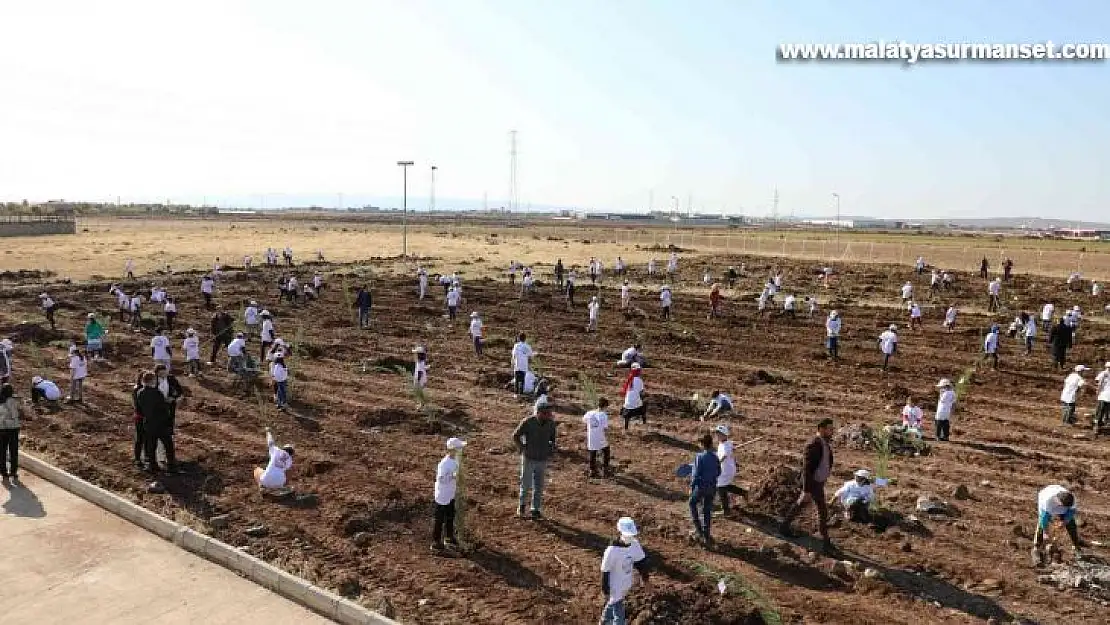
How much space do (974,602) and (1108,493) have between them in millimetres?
4935

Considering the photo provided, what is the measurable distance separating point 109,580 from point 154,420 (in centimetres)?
325

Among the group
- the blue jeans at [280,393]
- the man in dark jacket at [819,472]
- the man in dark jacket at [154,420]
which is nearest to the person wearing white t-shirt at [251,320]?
the blue jeans at [280,393]

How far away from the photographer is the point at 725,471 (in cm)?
1028

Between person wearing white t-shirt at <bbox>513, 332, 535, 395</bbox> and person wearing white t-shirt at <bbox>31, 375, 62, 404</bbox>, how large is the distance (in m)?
8.59

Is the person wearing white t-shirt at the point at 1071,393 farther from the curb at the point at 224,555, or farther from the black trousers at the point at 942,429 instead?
the curb at the point at 224,555

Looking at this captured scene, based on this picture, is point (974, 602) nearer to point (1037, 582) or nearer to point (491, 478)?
point (1037, 582)

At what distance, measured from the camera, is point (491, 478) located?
1182 cm

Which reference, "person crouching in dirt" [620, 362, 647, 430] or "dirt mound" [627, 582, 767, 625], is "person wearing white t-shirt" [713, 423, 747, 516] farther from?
"person crouching in dirt" [620, 362, 647, 430]

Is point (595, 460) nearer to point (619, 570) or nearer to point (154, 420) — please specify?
point (619, 570)

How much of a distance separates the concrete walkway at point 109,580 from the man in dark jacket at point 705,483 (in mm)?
4215

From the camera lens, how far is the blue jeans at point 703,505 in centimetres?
937

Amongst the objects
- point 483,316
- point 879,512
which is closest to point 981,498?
point 879,512

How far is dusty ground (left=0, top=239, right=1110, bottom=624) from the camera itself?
27.4 ft

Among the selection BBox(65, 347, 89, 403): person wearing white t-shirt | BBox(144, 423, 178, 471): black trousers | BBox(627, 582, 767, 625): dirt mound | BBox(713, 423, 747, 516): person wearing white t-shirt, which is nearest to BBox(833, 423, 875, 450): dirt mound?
BBox(713, 423, 747, 516): person wearing white t-shirt
